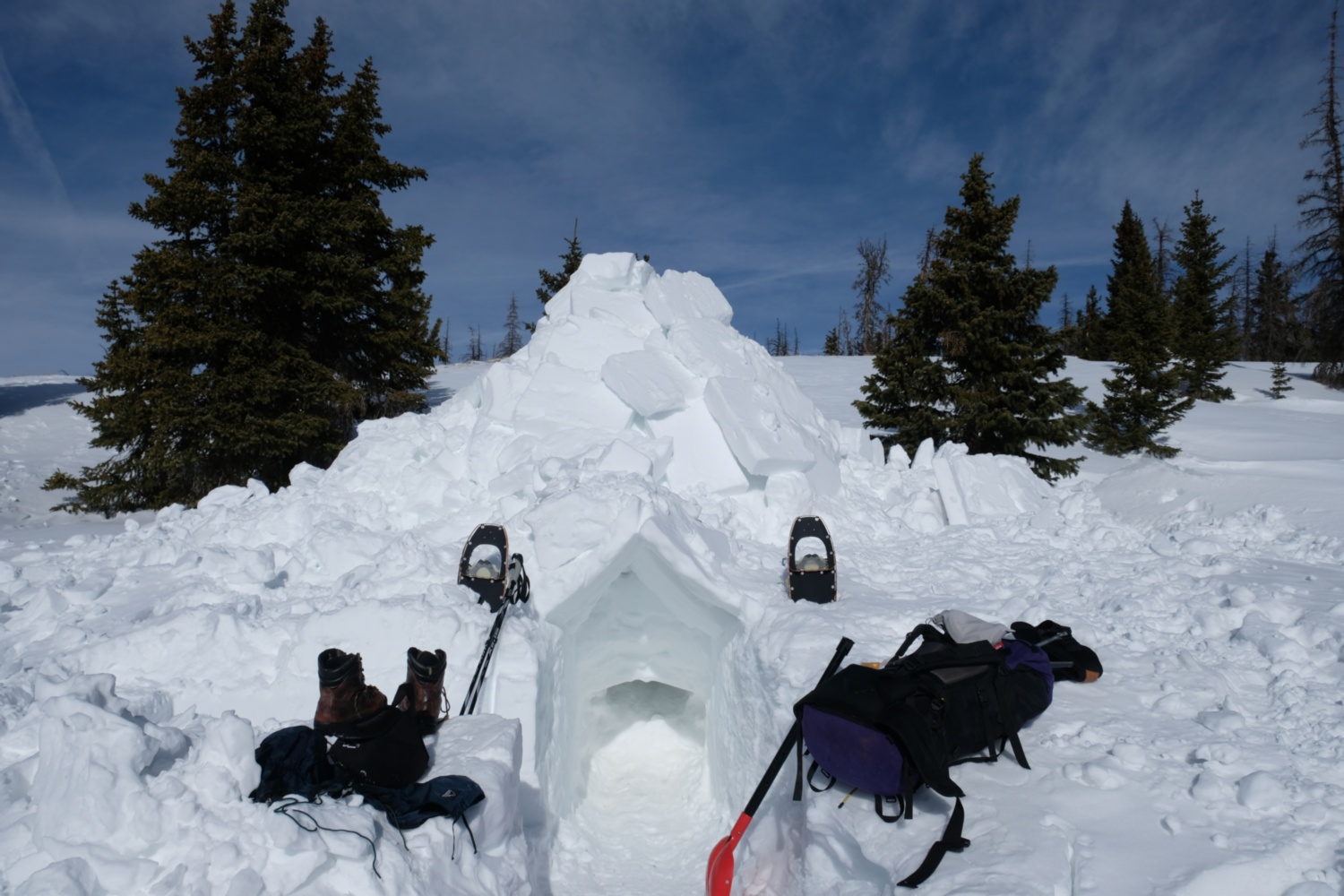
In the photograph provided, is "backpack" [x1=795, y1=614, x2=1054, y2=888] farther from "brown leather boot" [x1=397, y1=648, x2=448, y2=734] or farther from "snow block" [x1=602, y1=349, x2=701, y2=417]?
"snow block" [x1=602, y1=349, x2=701, y2=417]

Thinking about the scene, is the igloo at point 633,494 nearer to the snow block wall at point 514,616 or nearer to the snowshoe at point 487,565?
the snow block wall at point 514,616

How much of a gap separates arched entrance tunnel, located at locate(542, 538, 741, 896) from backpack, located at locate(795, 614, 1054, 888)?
270 cm

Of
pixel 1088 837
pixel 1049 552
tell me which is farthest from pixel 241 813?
pixel 1049 552

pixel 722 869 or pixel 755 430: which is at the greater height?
pixel 755 430

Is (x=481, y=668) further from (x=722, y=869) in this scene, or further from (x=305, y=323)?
(x=305, y=323)

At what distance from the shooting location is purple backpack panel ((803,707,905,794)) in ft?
10.9

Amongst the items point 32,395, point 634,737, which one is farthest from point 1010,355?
point 32,395

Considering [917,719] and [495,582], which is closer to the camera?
[917,719]

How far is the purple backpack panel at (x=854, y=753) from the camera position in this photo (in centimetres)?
332

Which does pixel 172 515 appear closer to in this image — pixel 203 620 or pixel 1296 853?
pixel 203 620

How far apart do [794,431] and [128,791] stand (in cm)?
723

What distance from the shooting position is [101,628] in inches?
196

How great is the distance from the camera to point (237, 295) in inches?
393

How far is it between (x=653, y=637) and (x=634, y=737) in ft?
5.22
